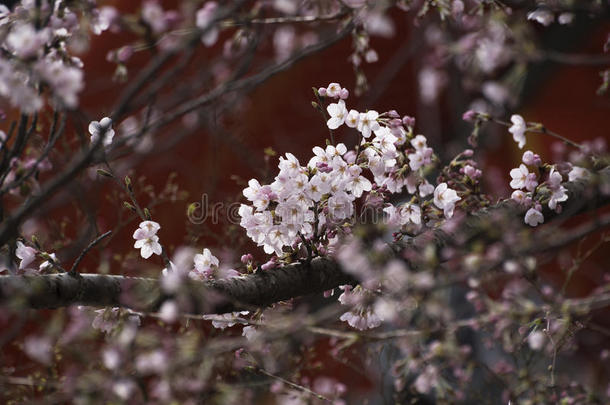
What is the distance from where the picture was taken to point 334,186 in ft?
5.68

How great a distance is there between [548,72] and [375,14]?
13.6 ft

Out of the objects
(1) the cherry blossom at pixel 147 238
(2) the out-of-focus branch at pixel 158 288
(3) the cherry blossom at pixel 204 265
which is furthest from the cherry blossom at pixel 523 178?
(1) the cherry blossom at pixel 147 238

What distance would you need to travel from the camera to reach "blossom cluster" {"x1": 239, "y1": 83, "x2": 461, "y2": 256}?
1699mm

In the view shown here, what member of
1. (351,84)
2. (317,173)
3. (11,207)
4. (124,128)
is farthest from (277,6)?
(351,84)

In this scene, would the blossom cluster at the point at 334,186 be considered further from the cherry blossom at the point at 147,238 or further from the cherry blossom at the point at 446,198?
the cherry blossom at the point at 147,238

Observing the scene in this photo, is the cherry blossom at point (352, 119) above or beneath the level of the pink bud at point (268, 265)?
above

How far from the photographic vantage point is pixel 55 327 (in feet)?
3.52

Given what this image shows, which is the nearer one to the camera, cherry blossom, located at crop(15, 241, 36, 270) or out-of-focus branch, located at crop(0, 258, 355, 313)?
out-of-focus branch, located at crop(0, 258, 355, 313)

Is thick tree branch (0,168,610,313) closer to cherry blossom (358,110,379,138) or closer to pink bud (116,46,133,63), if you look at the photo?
cherry blossom (358,110,379,138)

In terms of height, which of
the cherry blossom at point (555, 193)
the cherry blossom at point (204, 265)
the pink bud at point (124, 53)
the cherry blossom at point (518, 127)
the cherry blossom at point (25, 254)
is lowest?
the cherry blossom at point (555, 193)

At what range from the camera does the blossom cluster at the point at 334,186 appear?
1699mm

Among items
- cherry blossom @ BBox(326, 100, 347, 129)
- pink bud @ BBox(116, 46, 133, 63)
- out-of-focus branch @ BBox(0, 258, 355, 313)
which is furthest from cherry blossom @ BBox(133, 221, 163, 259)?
cherry blossom @ BBox(326, 100, 347, 129)

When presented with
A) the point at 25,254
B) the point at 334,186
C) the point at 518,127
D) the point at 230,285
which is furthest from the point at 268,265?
the point at 518,127

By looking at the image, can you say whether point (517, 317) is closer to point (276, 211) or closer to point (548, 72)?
point (276, 211)
